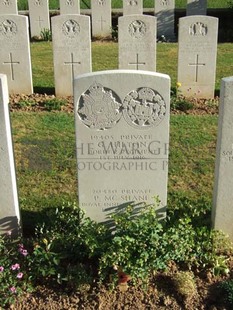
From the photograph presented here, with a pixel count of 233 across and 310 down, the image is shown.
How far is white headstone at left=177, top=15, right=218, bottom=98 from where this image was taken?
853 centimetres

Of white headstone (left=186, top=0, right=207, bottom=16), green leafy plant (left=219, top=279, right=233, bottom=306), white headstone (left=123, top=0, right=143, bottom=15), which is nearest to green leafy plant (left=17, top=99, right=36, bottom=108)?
green leafy plant (left=219, top=279, right=233, bottom=306)

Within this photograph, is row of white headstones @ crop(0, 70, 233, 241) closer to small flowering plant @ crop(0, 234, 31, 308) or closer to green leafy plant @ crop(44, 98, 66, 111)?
small flowering plant @ crop(0, 234, 31, 308)

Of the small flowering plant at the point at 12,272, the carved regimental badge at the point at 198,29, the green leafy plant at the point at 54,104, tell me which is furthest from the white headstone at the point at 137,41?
the small flowering plant at the point at 12,272

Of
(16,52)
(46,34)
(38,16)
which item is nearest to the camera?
(16,52)

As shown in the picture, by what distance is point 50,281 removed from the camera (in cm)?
418

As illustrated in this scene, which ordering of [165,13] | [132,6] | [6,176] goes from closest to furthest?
[6,176] < [132,6] < [165,13]

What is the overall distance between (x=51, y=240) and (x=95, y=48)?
10.6 meters

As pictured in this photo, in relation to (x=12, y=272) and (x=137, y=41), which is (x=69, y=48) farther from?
(x=12, y=272)

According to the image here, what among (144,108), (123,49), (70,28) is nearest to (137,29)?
(123,49)

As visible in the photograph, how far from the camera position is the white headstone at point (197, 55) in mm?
8531

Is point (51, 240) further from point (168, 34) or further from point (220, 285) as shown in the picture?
point (168, 34)

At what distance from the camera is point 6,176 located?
4395 mm

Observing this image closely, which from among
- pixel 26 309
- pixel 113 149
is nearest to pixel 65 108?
pixel 113 149

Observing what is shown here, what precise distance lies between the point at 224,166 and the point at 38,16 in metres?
13.1
